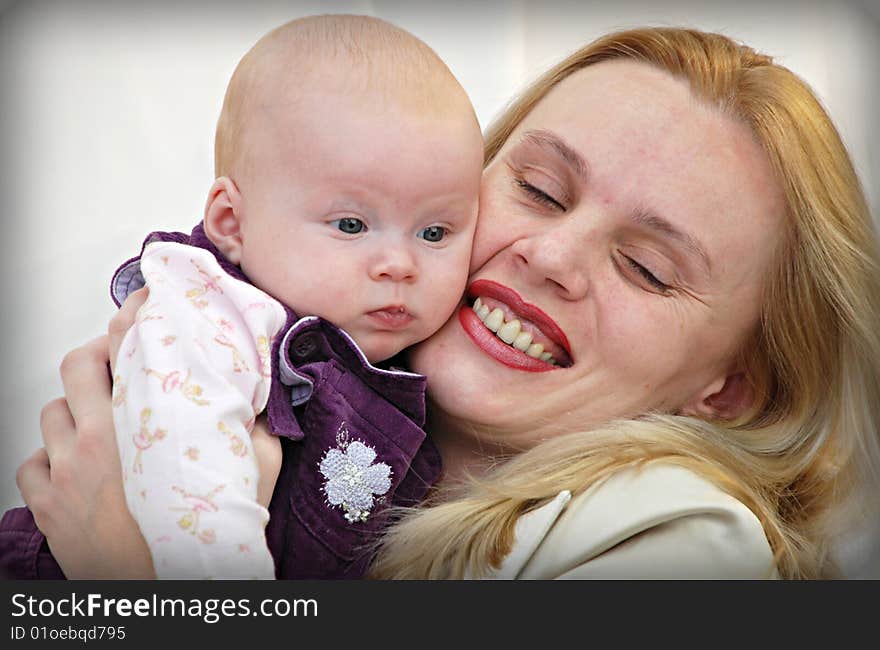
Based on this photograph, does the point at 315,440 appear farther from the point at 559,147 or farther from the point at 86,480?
the point at 559,147

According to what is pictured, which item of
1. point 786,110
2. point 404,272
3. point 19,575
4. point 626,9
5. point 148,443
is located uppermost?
point 626,9

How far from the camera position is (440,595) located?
126 centimetres

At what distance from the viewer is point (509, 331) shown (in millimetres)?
1569

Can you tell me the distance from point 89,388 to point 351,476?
1.32ft

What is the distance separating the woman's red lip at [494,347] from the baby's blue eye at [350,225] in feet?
0.83

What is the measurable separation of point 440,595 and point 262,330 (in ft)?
1.26

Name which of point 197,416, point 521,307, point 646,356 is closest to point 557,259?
point 521,307

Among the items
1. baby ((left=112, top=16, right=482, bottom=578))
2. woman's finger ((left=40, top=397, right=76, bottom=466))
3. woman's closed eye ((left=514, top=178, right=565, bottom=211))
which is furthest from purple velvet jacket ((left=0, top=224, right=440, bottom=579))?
woman's closed eye ((left=514, top=178, right=565, bottom=211))

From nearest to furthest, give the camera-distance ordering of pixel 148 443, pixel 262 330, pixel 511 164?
pixel 148 443
pixel 262 330
pixel 511 164

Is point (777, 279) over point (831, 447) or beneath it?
over

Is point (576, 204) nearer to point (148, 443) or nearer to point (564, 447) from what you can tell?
point (564, 447)

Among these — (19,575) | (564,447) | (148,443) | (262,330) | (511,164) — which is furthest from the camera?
(511,164)

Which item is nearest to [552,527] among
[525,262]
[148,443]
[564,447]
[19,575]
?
[564,447]

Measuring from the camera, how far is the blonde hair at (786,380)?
1496 mm
